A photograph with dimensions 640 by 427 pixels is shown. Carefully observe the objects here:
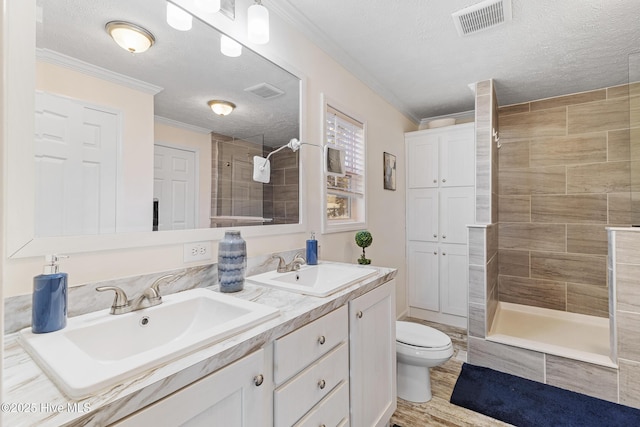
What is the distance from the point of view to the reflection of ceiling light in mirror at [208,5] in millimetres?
1244

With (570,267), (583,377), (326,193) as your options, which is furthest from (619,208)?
(326,193)

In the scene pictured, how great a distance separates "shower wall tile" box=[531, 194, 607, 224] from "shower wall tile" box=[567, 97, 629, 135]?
653mm

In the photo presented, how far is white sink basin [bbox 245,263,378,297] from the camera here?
121 cm

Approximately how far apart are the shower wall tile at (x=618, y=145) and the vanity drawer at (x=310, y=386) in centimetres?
324

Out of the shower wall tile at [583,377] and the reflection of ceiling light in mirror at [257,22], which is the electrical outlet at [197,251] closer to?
the reflection of ceiling light in mirror at [257,22]

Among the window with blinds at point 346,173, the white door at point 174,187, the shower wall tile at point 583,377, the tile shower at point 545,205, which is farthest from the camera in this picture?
the tile shower at point 545,205

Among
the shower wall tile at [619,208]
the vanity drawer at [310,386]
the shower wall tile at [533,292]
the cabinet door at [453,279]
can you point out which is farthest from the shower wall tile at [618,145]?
the vanity drawer at [310,386]

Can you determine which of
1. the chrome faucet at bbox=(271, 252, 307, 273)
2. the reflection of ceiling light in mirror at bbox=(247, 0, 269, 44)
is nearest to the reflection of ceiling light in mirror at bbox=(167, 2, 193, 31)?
the reflection of ceiling light in mirror at bbox=(247, 0, 269, 44)

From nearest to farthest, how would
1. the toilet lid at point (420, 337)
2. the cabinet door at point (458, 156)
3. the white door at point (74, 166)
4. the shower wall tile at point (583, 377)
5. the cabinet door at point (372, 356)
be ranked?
the white door at point (74, 166) < the cabinet door at point (372, 356) < the toilet lid at point (420, 337) < the shower wall tile at point (583, 377) < the cabinet door at point (458, 156)

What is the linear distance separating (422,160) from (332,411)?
274cm

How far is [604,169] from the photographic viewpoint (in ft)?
9.27

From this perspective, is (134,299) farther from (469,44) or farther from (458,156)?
(458,156)

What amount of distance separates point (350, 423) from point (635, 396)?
1.96 metres

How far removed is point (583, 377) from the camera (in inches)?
79.1
